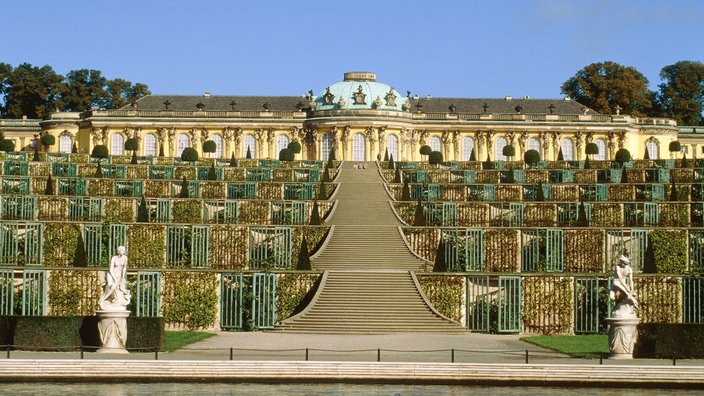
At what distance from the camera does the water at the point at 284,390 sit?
85.0 feet

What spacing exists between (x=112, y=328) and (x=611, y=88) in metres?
77.7

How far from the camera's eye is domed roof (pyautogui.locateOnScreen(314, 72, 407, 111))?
94875 millimetres

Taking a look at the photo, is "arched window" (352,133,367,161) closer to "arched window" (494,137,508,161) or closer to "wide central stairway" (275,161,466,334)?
"arched window" (494,137,508,161)

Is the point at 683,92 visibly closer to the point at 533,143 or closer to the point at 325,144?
the point at 533,143

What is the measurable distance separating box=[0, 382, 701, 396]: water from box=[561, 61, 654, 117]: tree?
256 ft

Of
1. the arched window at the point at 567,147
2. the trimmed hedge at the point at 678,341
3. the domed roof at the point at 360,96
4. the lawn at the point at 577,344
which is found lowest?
the lawn at the point at 577,344

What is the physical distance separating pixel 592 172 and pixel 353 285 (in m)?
28.3

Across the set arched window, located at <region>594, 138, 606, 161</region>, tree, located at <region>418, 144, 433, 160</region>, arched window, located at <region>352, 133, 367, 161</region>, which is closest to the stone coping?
tree, located at <region>418, 144, 433, 160</region>

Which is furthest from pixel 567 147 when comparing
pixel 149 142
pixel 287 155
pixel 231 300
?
pixel 231 300

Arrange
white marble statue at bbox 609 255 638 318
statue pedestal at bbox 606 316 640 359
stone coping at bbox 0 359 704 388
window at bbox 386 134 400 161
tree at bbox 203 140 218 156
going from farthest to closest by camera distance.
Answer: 1. window at bbox 386 134 400 161
2. tree at bbox 203 140 218 156
3. white marble statue at bbox 609 255 638 318
4. statue pedestal at bbox 606 316 640 359
5. stone coping at bbox 0 359 704 388

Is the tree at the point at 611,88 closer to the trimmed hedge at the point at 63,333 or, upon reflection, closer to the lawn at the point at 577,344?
the lawn at the point at 577,344

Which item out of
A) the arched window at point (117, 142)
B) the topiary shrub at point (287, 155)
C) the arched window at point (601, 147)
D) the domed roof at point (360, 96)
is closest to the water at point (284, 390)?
the topiary shrub at point (287, 155)

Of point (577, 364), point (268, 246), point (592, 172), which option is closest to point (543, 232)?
point (268, 246)

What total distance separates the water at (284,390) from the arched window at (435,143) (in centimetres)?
7036
